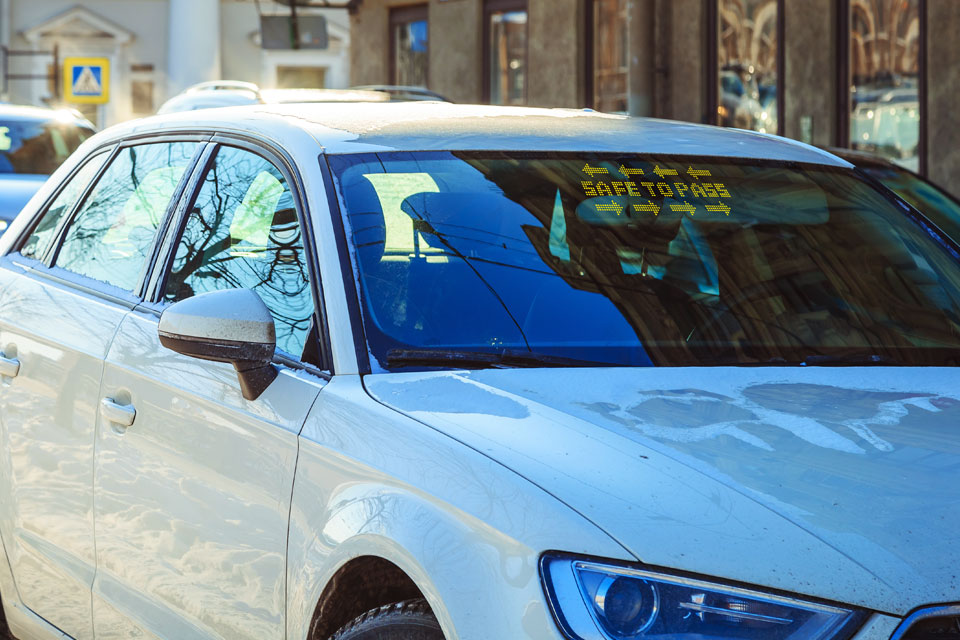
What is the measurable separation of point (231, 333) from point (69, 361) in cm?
107

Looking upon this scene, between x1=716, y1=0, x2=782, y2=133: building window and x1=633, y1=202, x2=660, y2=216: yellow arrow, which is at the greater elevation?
x1=716, y1=0, x2=782, y2=133: building window

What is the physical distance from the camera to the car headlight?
85.8 inches

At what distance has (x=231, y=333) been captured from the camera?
301cm

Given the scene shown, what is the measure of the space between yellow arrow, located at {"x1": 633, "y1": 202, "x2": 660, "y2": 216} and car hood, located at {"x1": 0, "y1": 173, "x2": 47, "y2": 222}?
888cm

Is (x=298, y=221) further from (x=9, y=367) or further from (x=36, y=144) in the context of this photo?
(x=36, y=144)

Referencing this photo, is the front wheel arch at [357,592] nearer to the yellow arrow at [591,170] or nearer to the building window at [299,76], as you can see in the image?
the yellow arrow at [591,170]

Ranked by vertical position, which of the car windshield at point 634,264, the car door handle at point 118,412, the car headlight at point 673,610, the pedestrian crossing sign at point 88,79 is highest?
the pedestrian crossing sign at point 88,79

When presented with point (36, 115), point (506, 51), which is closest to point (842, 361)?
point (36, 115)

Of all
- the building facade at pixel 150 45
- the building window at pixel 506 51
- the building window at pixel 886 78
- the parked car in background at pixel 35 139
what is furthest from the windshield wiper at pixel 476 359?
the building facade at pixel 150 45

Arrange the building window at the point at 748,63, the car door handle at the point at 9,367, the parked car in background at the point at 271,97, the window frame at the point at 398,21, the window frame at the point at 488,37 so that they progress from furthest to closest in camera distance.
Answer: the window frame at the point at 398,21 → the window frame at the point at 488,37 → the building window at the point at 748,63 → the parked car in background at the point at 271,97 → the car door handle at the point at 9,367

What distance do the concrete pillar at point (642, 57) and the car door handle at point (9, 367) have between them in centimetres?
1306

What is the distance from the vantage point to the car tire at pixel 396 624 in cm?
250

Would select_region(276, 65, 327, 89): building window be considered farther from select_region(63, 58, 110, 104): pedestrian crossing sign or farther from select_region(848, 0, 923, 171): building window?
select_region(848, 0, 923, 171): building window

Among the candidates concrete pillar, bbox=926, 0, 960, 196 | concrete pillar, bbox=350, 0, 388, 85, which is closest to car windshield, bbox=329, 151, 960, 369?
concrete pillar, bbox=926, 0, 960, 196
